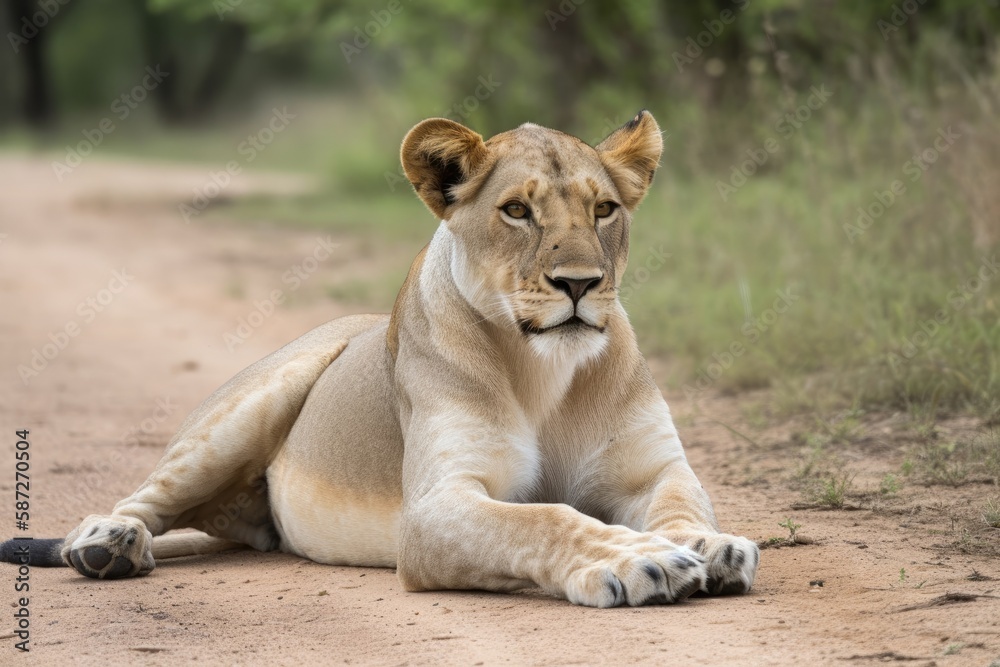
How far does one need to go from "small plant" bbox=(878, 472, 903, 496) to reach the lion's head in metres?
1.25

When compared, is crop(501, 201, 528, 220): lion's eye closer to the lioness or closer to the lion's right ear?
the lioness

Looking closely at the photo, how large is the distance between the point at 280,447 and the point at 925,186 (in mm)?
4387

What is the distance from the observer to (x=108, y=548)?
13.8 feet

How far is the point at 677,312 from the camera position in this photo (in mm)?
8391

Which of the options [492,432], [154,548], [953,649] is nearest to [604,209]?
[492,432]

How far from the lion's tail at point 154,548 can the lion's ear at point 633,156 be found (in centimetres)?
197

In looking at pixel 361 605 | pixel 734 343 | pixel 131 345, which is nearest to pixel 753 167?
pixel 734 343

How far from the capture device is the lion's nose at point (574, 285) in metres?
3.58

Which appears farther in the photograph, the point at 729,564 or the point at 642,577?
the point at 729,564

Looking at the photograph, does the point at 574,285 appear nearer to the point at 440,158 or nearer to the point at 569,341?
the point at 569,341

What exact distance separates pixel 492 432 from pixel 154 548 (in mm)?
1509

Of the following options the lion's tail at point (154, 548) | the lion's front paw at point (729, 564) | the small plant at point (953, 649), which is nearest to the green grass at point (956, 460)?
the lion's front paw at point (729, 564)

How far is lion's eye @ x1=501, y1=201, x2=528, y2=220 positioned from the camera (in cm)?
381

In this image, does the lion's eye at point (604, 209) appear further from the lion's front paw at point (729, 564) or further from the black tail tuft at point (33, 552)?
the black tail tuft at point (33, 552)
